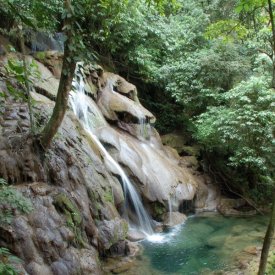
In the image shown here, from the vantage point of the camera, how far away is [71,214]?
6.97 meters

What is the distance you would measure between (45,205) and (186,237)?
495cm

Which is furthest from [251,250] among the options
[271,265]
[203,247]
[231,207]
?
[231,207]

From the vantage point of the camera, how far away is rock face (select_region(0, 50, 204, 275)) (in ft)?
20.0

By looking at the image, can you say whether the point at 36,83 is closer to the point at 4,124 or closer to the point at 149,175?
the point at 4,124

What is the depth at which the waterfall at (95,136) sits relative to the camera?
1045 cm

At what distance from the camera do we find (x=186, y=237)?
399 inches

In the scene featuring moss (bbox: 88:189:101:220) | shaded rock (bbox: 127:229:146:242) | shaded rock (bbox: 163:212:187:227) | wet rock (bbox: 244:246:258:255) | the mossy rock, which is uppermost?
moss (bbox: 88:189:101:220)

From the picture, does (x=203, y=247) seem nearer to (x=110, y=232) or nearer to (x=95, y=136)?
(x=110, y=232)

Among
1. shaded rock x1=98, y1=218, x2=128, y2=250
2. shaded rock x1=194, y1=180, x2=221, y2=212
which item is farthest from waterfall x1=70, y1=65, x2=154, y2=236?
shaded rock x1=194, y1=180, x2=221, y2=212

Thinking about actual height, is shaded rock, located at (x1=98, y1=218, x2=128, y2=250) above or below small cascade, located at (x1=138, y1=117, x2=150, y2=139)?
below

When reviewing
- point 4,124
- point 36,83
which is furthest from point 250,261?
point 36,83

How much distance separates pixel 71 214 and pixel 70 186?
773 mm

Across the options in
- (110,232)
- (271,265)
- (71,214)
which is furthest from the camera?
(110,232)

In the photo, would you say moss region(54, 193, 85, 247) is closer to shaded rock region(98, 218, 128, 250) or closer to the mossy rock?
shaded rock region(98, 218, 128, 250)
